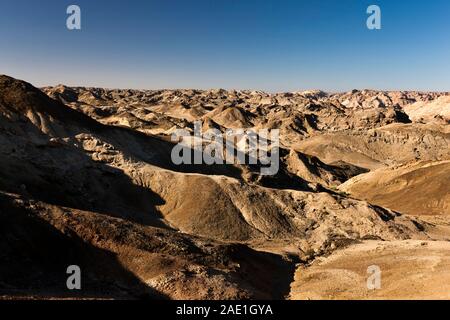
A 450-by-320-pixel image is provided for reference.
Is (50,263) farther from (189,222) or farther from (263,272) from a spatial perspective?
(189,222)

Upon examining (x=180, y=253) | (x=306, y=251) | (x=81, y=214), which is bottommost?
(x=306, y=251)

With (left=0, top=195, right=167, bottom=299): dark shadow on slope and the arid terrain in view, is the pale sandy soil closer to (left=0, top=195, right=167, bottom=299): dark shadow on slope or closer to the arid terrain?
the arid terrain

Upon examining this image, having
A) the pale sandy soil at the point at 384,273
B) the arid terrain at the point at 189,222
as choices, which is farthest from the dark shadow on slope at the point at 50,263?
the pale sandy soil at the point at 384,273

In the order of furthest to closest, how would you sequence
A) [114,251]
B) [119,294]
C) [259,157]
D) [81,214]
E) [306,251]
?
[259,157] → [306,251] → [81,214] → [114,251] → [119,294]

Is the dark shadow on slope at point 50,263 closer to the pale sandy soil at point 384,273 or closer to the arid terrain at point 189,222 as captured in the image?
the arid terrain at point 189,222

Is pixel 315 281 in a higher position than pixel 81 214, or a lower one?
lower

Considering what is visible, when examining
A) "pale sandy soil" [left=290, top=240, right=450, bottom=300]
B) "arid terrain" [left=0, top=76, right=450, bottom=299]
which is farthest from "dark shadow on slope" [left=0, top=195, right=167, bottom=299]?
"pale sandy soil" [left=290, top=240, right=450, bottom=300]
